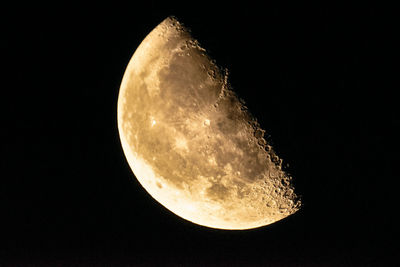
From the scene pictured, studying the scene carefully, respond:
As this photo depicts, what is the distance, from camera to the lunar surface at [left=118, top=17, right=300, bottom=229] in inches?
46.3

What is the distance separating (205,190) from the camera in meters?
1.33

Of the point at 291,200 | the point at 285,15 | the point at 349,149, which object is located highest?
the point at 285,15

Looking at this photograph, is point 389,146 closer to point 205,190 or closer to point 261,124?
point 261,124

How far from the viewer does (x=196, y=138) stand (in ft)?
3.97

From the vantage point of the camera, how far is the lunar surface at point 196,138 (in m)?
1.18

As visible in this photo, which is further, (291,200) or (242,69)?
(291,200)

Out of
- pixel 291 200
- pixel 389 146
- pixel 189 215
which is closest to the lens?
pixel 389 146

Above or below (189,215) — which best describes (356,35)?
above

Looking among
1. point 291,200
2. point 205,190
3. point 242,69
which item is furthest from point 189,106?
point 291,200

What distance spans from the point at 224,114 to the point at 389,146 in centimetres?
72

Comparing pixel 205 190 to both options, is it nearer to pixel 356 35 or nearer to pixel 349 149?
pixel 349 149

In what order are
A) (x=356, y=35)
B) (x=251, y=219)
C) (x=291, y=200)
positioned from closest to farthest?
(x=356, y=35) < (x=291, y=200) < (x=251, y=219)

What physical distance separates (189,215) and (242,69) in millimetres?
863

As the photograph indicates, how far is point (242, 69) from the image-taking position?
1.14m
